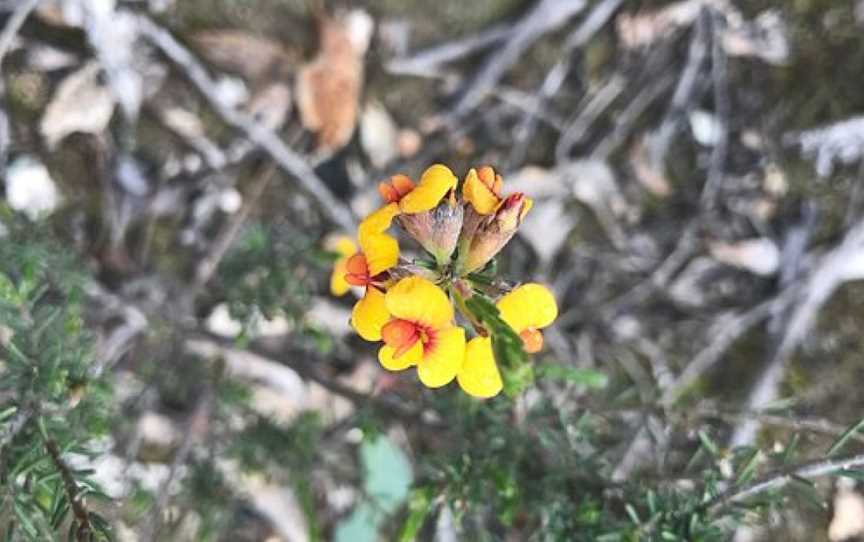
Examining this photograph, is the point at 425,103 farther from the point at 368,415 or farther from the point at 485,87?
the point at 368,415

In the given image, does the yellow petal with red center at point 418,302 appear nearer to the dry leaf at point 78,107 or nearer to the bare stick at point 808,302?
the dry leaf at point 78,107

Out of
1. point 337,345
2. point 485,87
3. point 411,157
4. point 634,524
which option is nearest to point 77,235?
point 337,345

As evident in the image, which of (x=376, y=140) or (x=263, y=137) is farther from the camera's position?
(x=376, y=140)

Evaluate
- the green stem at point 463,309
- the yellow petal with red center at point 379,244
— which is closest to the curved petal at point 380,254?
the yellow petal with red center at point 379,244

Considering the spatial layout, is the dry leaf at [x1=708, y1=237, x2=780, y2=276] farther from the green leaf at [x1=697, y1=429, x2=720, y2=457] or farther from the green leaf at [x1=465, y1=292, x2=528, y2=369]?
the green leaf at [x1=465, y1=292, x2=528, y2=369]

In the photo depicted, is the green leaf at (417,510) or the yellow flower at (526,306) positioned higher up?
the yellow flower at (526,306)

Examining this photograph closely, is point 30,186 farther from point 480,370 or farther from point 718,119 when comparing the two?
point 718,119

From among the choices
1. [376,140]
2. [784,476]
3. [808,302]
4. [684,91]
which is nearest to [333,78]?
[376,140]
